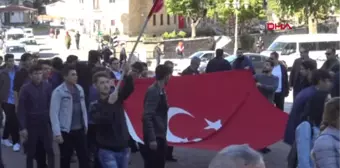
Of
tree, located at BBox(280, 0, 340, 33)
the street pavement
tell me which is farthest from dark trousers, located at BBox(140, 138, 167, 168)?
Answer: tree, located at BBox(280, 0, 340, 33)

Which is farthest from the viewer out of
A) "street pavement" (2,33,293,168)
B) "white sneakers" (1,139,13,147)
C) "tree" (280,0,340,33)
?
"tree" (280,0,340,33)

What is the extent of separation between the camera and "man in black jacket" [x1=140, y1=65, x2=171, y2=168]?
9.41 meters

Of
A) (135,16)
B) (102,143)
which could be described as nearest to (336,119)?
(102,143)

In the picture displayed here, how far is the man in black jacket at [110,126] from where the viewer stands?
8.74 meters

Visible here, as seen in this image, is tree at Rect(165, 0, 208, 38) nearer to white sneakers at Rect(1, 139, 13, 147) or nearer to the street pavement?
white sneakers at Rect(1, 139, 13, 147)

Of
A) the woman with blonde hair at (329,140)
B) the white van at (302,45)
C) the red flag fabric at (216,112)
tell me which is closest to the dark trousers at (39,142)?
the red flag fabric at (216,112)

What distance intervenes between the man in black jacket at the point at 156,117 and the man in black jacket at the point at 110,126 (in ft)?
1.93

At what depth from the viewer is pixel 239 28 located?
64250 millimetres

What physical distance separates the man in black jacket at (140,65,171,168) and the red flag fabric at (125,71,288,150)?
2316mm

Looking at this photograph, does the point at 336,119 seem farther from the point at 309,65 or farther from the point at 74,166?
the point at 74,166

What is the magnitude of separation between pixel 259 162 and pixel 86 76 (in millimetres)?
8089

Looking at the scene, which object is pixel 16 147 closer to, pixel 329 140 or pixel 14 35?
pixel 329 140

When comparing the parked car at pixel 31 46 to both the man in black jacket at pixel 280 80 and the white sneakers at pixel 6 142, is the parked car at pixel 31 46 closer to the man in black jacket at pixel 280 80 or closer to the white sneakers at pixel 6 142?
the white sneakers at pixel 6 142

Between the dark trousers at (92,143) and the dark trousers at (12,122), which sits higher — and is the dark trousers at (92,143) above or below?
above
